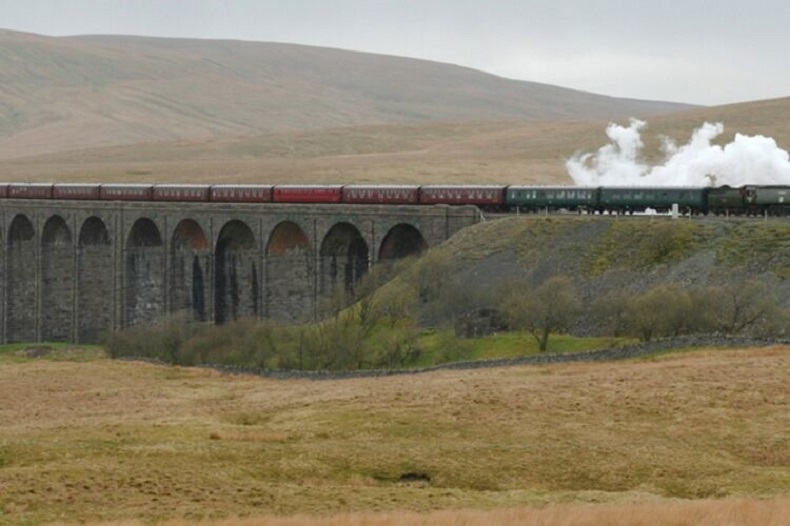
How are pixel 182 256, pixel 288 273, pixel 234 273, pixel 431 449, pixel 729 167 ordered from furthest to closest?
pixel 182 256
pixel 234 273
pixel 729 167
pixel 288 273
pixel 431 449

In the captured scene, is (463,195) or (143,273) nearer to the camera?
(463,195)

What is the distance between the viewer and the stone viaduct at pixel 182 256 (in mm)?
71312

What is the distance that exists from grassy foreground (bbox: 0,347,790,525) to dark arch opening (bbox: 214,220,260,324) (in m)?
28.6

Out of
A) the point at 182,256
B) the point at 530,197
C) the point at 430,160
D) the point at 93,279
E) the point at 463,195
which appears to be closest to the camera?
the point at 530,197

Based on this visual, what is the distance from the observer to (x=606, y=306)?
5488 centimetres

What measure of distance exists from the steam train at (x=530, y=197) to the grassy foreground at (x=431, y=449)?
61.3 feet

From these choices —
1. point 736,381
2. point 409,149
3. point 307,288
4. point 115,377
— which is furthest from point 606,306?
point 409,149

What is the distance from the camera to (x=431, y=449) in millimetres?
33812

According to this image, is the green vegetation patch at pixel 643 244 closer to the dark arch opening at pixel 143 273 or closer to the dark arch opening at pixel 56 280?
the dark arch opening at pixel 143 273

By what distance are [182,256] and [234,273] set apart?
14.7 feet

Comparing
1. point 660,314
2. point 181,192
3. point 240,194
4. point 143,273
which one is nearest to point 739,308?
point 660,314

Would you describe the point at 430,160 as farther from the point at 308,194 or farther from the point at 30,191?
the point at 308,194

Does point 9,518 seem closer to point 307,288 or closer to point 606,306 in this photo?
point 606,306

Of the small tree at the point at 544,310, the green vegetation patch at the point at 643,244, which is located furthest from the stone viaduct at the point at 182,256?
the small tree at the point at 544,310
